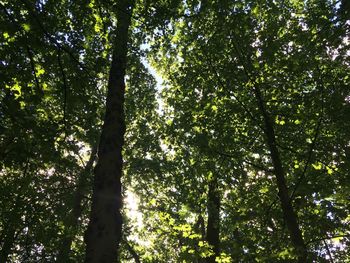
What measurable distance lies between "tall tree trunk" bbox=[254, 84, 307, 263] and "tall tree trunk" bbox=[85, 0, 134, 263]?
5.19 meters

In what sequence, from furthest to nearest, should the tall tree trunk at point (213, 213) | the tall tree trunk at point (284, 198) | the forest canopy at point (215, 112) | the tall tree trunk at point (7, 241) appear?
the tall tree trunk at point (7, 241) → the tall tree trunk at point (213, 213) → the tall tree trunk at point (284, 198) → the forest canopy at point (215, 112)

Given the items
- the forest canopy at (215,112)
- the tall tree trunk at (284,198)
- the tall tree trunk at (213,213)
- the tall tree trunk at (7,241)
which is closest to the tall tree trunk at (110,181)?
the forest canopy at (215,112)

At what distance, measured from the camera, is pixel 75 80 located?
800cm

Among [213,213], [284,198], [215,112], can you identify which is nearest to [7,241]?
[213,213]

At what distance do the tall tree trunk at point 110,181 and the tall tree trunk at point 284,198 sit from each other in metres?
5.19

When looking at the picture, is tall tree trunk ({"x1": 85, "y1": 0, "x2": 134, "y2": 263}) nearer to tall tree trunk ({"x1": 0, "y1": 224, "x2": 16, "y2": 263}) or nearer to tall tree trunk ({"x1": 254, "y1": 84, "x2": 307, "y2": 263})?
tall tree trunk ({"x1": 254, "y1": 84, "x2": 307, "y2": 263})

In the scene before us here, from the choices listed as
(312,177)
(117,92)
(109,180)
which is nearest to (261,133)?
(312,177)

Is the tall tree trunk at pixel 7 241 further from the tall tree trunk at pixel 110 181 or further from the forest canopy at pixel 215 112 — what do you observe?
the tall tree trunk at pixel 110 181

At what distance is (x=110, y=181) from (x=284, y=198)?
5.87m

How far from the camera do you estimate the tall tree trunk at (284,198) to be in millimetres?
9157

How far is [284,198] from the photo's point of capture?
33.1ft

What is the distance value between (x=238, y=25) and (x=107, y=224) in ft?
27.4

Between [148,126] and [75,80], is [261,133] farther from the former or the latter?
[148,126]

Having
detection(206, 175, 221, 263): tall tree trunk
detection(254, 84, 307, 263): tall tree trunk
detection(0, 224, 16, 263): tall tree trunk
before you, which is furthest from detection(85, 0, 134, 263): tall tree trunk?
detection(0, 224, 16, 263): tall tree trunk
